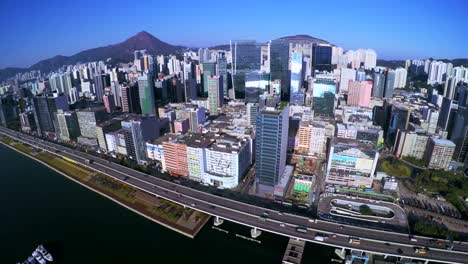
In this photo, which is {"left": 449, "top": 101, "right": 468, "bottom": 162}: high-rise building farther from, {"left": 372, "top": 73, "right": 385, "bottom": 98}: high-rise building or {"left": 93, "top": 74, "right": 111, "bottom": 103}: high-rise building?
{"left": 93, "top": 74, "right": 111, "bottom": 103}: high-rise building

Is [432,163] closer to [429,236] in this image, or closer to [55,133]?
[429,236]

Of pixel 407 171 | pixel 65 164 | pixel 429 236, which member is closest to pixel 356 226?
pixel 429 236

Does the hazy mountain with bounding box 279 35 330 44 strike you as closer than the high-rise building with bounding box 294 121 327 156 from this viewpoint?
No

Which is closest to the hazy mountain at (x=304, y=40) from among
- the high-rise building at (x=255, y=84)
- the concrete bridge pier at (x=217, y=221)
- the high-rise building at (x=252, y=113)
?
the high-rise building at (x=255, y=84)

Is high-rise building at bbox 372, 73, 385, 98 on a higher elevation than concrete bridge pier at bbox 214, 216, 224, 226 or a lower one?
higher

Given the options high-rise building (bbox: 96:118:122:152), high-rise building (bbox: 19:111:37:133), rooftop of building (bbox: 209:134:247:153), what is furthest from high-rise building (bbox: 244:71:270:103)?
high-rise building (bbox: 19:111:37:133)
